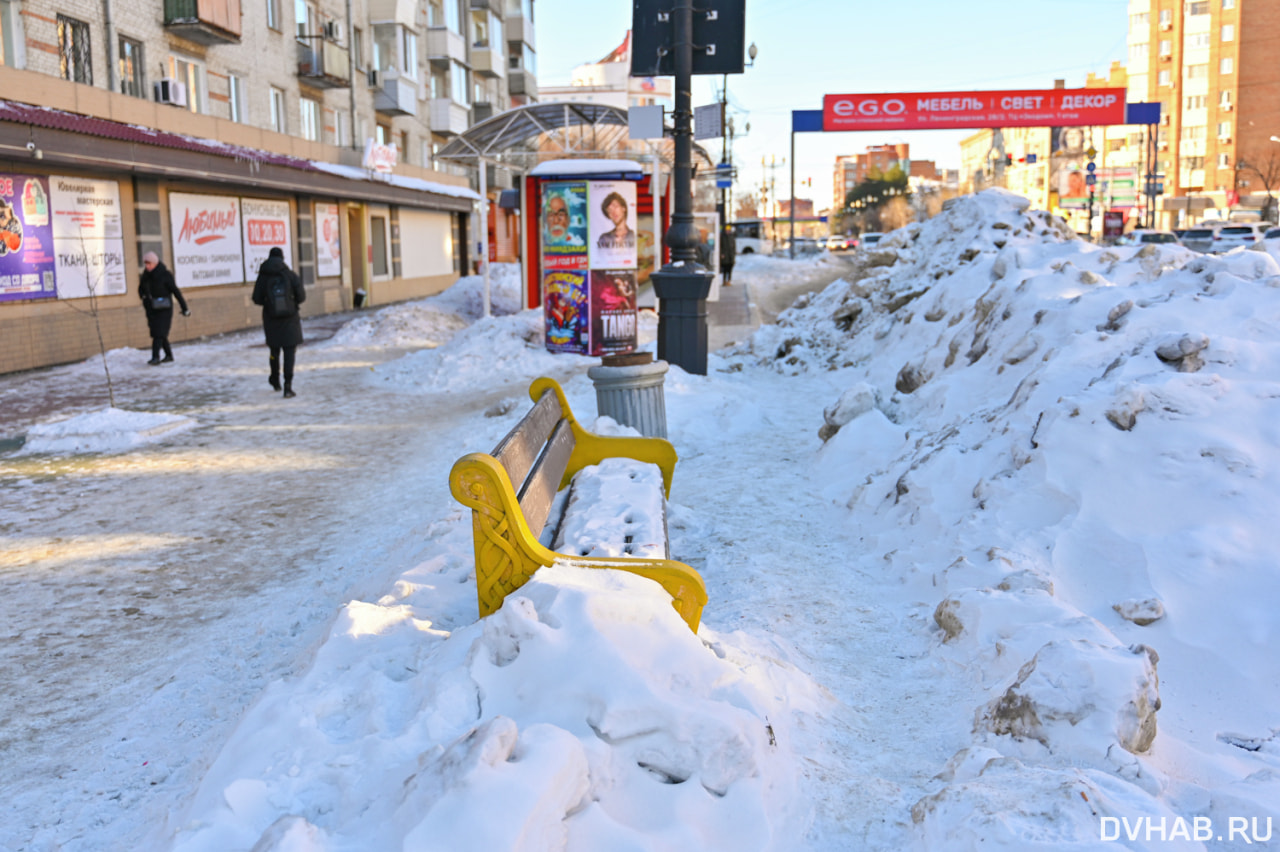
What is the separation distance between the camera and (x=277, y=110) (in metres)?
23.9

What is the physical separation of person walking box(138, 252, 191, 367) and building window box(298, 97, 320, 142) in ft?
37.5

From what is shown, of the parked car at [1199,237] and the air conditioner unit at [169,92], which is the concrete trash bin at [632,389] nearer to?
the air conditioner unit at [169,92]

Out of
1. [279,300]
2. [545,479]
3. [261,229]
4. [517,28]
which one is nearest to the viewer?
[545,479]

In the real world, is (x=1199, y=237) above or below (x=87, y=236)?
above

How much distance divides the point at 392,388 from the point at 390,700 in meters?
9.74

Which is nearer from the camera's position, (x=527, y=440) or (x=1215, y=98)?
(x=527, y=440)

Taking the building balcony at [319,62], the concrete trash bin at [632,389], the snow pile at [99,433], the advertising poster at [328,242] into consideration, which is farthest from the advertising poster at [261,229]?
the concrete trash bin at [632,389]

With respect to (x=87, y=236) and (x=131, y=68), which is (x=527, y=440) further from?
(x=131, y=68)

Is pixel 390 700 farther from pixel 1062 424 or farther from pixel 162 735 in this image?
pixel 1062 424

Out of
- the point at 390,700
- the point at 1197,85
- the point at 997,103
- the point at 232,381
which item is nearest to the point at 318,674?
the point at 390,700

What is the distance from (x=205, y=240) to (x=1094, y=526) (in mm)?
18991

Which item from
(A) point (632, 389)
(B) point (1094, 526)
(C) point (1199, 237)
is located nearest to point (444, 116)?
(C) point (1199, 237)

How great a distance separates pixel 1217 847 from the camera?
2.45 meters

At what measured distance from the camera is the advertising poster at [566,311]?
1362cm
